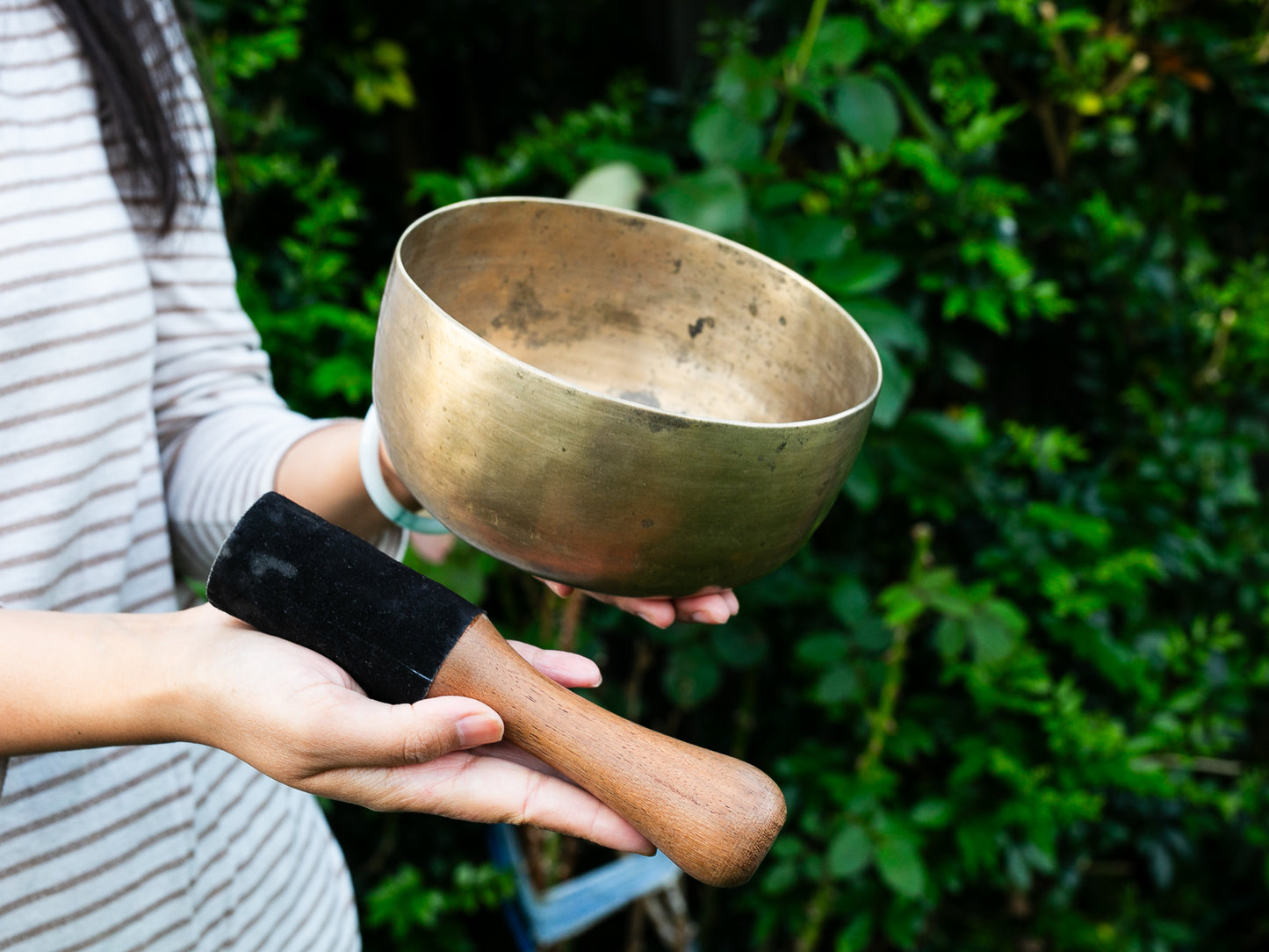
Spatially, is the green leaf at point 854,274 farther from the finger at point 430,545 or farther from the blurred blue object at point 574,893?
the blurred blue object at point 574,893

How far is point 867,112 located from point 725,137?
0.16 metres

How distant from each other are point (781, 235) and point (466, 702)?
0.78 m

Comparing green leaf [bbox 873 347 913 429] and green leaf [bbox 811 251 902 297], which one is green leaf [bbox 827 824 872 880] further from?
green leaf [bbox 811 251 902 297]

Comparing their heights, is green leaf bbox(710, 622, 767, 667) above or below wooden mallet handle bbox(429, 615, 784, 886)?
below

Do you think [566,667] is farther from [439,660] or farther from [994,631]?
[994,631]

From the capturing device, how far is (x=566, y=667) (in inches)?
23.2

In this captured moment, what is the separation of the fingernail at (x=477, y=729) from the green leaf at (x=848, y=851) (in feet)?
3.04

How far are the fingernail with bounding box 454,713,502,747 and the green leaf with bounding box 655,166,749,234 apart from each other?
2.20 feet

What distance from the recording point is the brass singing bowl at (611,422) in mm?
462

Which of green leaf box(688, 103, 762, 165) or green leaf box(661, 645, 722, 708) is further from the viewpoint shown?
green leaf box(661, 645, 722, 708)

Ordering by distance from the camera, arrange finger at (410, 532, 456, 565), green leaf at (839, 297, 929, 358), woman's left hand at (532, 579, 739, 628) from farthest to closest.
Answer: green leaf at (839, 297, 929, 358) < finger at (410, 532, 456, 565) < woman's left hand at (532, 579, 739, 628)

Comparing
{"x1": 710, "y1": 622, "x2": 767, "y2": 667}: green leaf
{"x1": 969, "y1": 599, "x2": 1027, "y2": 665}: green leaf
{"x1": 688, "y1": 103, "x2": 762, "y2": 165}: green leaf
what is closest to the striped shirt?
{"x1": 688, "y1": 103, "x2": 762, "y2": 165}: green leaf

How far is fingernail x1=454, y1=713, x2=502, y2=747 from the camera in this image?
0.49 meters

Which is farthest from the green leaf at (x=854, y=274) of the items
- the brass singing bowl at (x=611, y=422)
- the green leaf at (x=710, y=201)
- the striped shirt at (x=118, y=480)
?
the striped shirt at (x=118, y=480)
